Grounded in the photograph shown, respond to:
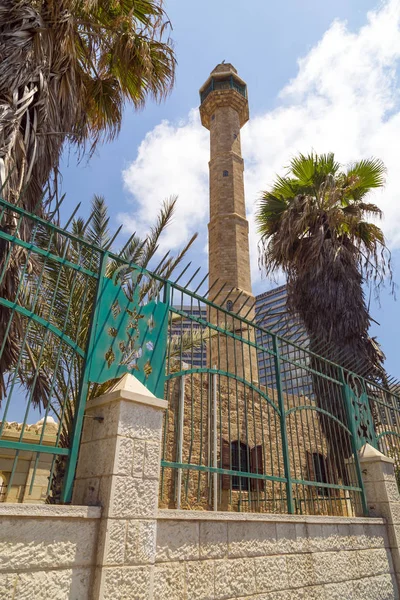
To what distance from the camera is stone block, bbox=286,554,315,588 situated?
363cm

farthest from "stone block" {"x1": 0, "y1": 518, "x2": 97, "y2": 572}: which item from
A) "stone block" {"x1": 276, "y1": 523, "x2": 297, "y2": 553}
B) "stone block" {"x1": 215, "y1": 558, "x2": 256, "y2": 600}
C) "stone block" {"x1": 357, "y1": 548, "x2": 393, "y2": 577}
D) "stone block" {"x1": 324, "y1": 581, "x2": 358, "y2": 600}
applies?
"stone block" {"x1": 357, "y1": 548, "x2": 393, "y2": 577}

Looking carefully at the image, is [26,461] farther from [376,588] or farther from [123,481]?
[123,481]

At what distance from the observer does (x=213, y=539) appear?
3.10m

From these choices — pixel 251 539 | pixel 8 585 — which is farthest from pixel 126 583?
pixel 251 539

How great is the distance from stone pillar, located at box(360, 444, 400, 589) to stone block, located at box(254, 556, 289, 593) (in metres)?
2.35

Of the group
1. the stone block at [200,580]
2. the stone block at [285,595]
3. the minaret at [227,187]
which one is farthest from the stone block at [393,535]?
the minaret at [227,187]

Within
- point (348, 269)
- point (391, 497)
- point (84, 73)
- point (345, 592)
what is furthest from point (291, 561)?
point (348, 269)

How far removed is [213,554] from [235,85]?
86.0 ft

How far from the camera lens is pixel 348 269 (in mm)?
9305

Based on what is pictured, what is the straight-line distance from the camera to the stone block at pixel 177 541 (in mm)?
2754

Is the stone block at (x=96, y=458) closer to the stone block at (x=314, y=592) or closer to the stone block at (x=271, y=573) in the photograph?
the stone block at (x=271, y=573)

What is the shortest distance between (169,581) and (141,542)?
1.48ft

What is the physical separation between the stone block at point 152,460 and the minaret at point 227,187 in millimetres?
14121

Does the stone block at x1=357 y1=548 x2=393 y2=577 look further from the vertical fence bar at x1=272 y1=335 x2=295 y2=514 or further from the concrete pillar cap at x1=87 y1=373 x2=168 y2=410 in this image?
the concrete pillar cap at x1=87 y1=373 x2=168 y2=410
